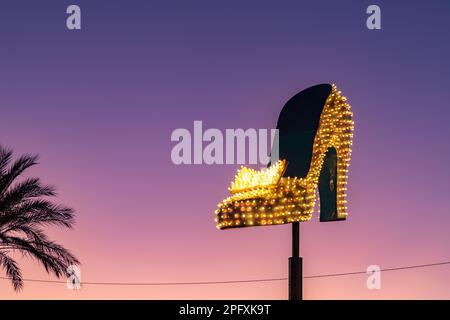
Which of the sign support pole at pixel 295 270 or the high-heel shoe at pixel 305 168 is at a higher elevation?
the high-heel shoe at pixel 305 168

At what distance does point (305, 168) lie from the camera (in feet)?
104

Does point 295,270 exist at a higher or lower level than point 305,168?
lower

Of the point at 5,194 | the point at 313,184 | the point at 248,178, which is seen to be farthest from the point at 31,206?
the point at 313,184

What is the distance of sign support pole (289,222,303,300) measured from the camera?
31.0m

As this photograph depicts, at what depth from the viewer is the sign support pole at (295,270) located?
3100 cm

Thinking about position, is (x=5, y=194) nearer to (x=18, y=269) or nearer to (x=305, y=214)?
(x=18, y=269)

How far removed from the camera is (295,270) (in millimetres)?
31266

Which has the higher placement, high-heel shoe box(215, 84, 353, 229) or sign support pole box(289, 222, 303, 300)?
high-heel shoe box(215, 84, 353, 229)

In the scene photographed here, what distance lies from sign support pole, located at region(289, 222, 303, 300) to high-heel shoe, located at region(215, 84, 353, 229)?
0.58 metres

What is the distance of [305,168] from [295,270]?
3.45 m

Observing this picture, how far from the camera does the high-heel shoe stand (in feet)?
104

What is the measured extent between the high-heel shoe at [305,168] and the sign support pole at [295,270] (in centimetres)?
58

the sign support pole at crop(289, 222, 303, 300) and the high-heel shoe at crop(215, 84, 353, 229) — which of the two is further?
the high-heel shoe at crop(215, 84, 353, 229)

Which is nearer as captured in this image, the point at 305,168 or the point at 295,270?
the point at 295,270
